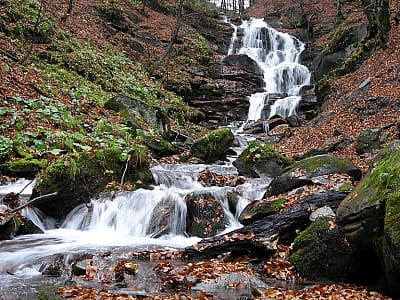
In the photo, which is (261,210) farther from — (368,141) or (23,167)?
(23,167)

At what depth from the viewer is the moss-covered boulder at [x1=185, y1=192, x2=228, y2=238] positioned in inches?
301

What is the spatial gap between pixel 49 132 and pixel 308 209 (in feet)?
22.1

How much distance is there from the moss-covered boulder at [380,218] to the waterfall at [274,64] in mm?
15959

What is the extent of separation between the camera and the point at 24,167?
28.3ft

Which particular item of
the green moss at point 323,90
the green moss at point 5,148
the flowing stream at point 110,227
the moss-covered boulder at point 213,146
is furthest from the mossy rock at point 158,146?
the green moss at point 323,90

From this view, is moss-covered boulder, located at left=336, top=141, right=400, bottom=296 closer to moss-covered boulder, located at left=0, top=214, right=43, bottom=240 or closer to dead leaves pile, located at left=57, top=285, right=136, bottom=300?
dead leaves pile, located at left=57, top=285, right=136, bottom=300

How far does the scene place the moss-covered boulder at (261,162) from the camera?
1090 centimetres

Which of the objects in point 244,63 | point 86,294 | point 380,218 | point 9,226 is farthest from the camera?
point 244,63

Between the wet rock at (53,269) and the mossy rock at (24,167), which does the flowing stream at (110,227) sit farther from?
the mossy rock at (24,167)

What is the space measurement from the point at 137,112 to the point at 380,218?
11058 millimetres

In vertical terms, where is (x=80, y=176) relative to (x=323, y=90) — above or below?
below

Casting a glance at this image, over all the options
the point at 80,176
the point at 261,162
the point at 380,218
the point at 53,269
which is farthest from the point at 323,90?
the point at 53,269

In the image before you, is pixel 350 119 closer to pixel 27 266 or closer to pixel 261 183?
pixel 261 183

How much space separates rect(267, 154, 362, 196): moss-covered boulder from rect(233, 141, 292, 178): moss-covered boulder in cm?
267
